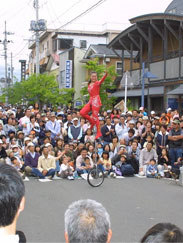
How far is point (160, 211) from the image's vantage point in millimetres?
7770

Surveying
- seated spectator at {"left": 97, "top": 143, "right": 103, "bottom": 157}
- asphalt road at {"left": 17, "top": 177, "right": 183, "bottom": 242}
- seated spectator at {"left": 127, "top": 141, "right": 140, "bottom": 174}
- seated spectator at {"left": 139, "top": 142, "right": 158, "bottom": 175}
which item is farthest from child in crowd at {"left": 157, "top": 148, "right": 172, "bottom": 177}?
seated spectator at {"left": 97, "top": 143, "right": 103, "bottom": 157}

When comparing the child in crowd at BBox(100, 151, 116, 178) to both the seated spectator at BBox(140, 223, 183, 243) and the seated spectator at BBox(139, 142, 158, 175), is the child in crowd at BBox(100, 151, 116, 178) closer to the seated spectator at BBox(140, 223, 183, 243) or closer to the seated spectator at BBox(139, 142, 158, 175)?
the seated spectator at BBox(139, 142, 158, 175)

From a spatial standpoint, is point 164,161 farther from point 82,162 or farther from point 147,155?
point 82,162

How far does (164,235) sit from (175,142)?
1067 centimetres

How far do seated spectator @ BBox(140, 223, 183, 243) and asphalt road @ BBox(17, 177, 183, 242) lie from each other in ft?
13.2

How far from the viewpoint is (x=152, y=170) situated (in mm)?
12180

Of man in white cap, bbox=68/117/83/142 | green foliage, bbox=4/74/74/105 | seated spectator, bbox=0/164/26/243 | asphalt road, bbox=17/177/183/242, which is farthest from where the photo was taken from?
green foliage, bbox=4/74/74/105

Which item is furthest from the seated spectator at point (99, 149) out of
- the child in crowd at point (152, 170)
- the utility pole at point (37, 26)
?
the utility pole at point (37, 26)

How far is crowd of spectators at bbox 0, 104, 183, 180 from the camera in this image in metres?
12.0

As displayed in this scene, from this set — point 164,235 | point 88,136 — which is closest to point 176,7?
point 88,136

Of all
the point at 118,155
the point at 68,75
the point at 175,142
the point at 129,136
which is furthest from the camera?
the point at 68,75

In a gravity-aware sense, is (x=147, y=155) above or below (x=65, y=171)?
above

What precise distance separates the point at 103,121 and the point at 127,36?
48.0ft

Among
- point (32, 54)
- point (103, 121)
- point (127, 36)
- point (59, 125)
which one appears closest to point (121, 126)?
point (103, 121)
